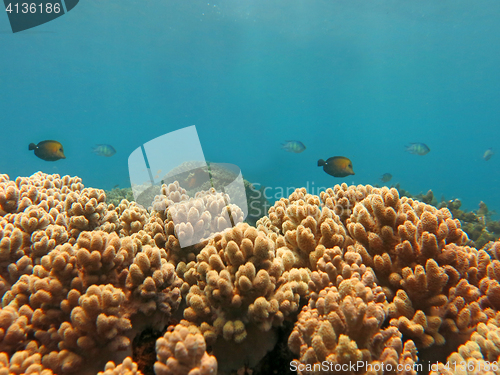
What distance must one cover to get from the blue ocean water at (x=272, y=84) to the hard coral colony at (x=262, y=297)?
617 inches

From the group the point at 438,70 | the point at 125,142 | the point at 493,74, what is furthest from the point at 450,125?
the point at 125,142

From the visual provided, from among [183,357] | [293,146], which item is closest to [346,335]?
[183,357]

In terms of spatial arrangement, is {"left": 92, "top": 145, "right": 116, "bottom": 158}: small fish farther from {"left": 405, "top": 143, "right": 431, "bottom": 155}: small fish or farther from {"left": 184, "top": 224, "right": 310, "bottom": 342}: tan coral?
{"left": 405, "top": 143, "right": 431, "bottom": 155}: small fish

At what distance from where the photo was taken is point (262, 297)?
1.65m

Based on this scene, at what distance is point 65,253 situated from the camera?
1713mm

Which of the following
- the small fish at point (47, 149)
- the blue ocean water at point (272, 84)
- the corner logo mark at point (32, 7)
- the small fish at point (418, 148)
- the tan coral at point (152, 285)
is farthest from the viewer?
the blue ocean water at point (272, 84)

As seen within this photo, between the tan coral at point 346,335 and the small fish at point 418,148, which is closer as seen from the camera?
the tan coral at point 346,335

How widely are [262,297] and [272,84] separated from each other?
7760cm

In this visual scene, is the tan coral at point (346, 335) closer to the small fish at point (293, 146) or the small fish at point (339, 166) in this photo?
the small fish at point (339, 166)

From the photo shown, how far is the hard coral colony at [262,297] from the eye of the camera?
1496 mm

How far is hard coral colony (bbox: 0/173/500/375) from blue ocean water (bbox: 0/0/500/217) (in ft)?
51.4

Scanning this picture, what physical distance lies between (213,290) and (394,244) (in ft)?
5.70

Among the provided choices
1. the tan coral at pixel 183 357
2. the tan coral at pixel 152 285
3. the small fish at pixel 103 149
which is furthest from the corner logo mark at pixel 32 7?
the tan coral at pixel 183 357

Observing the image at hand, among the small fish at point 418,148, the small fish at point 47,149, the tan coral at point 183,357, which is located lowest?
the tan coral at point 183,357
